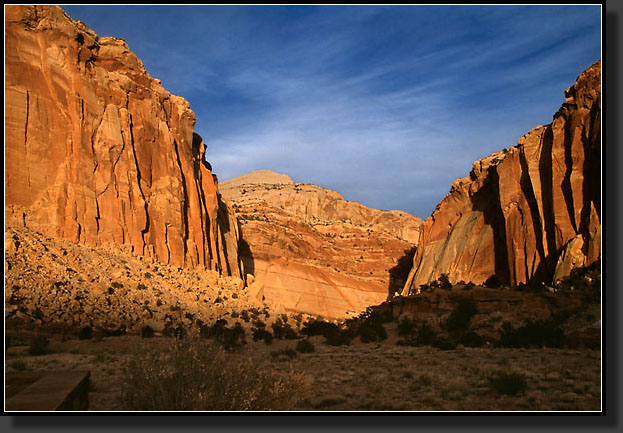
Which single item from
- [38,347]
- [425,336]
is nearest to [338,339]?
[425,336]

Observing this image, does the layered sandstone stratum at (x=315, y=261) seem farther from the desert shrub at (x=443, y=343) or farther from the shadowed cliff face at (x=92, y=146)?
the desert shrub at (x=443, y=343)

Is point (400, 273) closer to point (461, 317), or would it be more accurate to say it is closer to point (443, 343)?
point (461, 317)

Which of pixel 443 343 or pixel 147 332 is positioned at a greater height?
pixel 443 343

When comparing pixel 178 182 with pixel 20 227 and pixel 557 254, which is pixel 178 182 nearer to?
pixel 20 227

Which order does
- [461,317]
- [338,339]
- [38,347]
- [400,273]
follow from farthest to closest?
[400,273] → [338,339] → [461,317] → [38,347]

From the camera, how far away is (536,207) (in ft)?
107

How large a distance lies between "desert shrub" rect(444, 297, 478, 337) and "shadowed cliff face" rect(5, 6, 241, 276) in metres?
19.4

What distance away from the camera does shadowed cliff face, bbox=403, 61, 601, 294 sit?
2609cm

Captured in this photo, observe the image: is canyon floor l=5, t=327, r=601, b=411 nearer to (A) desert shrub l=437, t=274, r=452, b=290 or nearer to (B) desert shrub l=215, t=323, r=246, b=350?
(B) desert shrub l=215, t=323, r=246, b=350

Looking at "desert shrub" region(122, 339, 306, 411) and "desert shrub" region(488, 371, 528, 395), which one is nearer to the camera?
"desert shrub" region(122, 339, 306, 411)

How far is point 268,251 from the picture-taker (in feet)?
177

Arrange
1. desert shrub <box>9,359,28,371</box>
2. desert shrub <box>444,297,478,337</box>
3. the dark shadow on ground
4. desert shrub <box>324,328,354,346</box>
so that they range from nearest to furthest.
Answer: desert shrub <box>9,359,28,371</box>
desert shrub <box>444,297,478,337</box>
desert shrub <box>324,328,354,346</box>
the dark shadow on ground

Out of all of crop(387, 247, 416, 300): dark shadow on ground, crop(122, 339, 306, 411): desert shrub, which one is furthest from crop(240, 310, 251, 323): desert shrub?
crop(387, 247, 416, 300): dark shadow on ground

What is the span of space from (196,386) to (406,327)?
1676cm
